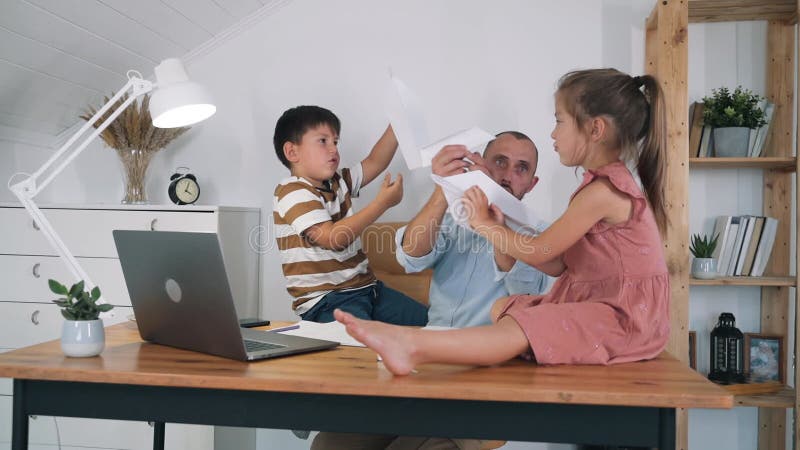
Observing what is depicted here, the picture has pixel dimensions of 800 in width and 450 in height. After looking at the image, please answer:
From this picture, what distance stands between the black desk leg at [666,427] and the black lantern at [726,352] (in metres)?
1.80

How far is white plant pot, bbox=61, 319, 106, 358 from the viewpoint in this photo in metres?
1.24

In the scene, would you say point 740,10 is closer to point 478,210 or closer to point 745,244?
point 745,244

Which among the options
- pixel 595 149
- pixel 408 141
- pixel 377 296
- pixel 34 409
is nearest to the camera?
pixel 34 409

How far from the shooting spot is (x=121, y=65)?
2828 millimetres

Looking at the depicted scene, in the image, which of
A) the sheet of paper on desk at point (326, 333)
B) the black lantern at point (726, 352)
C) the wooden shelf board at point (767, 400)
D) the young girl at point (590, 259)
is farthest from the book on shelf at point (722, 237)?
the sheet of paper on desk at point (326, 333)

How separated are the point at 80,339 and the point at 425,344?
60 centimetres

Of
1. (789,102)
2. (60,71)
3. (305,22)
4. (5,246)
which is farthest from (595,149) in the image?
(5,246)

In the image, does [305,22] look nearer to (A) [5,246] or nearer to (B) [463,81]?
(B) [463,81]

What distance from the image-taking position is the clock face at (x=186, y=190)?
2816mm

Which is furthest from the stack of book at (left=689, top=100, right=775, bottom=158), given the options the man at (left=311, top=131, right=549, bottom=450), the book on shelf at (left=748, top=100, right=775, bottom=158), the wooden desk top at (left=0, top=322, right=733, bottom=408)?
the wooden desk top at (left=0, top=322, right=733, bottom=408)

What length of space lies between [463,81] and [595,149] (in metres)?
1.38

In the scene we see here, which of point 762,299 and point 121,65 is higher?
point 121,65

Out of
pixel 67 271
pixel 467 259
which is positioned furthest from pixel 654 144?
pixel 67 271

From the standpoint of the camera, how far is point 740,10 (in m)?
2.68
